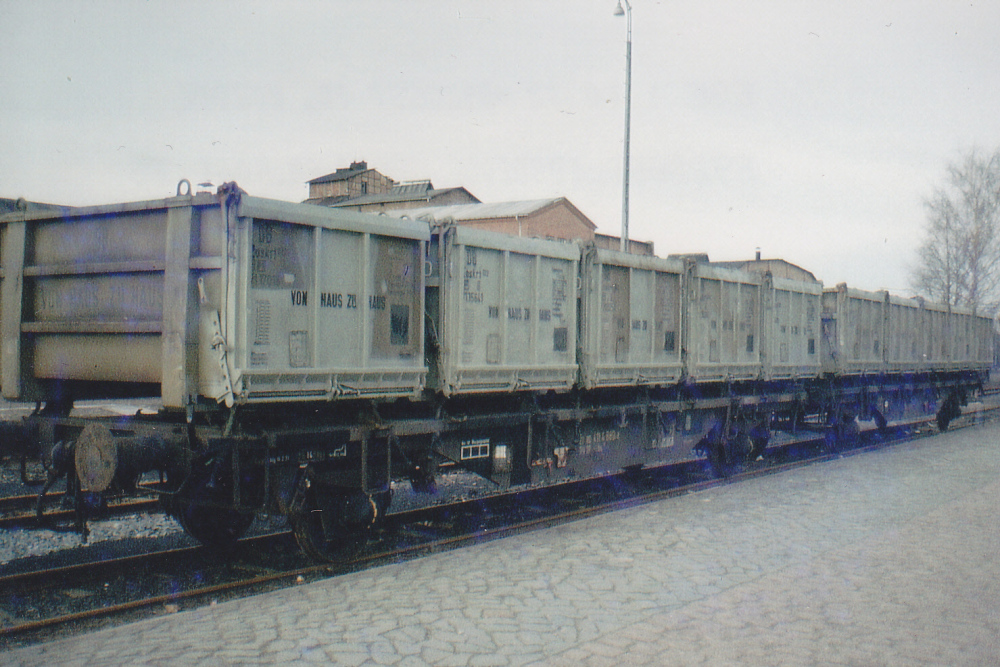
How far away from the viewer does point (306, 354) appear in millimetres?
6488

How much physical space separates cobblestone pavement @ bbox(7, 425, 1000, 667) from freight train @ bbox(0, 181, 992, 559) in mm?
1184

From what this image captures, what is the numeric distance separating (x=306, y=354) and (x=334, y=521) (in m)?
1.63

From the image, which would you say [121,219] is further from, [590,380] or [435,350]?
[590,380]

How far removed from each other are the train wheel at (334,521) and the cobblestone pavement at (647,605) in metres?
0.76

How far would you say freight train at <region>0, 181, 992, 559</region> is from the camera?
614 cm

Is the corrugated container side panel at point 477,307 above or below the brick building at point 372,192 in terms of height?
below

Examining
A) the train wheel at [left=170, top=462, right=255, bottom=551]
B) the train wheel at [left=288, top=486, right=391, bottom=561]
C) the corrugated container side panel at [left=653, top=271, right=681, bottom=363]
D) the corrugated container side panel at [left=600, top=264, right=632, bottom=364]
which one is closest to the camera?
the train wheel at [left=170, top=462, right=255, bottom=551]

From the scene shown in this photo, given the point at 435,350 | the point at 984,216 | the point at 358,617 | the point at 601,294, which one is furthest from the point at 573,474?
the point at 984,216

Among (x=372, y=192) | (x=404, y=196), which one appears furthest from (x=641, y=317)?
(x=372, y=192)

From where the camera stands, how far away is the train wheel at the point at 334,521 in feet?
22.6

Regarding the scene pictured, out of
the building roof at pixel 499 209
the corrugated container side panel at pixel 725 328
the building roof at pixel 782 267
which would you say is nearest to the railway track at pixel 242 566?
the corrugated container side panel at pixel 725 328

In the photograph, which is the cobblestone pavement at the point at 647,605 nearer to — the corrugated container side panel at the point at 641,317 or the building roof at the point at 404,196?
the corrugated container side panel at the point at 641,317

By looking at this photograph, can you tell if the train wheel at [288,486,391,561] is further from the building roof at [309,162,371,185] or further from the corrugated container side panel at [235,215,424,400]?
the building roof at [309,162,371,185]

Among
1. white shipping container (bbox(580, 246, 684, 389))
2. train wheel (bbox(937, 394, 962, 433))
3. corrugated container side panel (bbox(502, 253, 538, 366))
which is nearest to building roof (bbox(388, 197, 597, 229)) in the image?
train wheel (bbox(937, 394, 962, 433))
